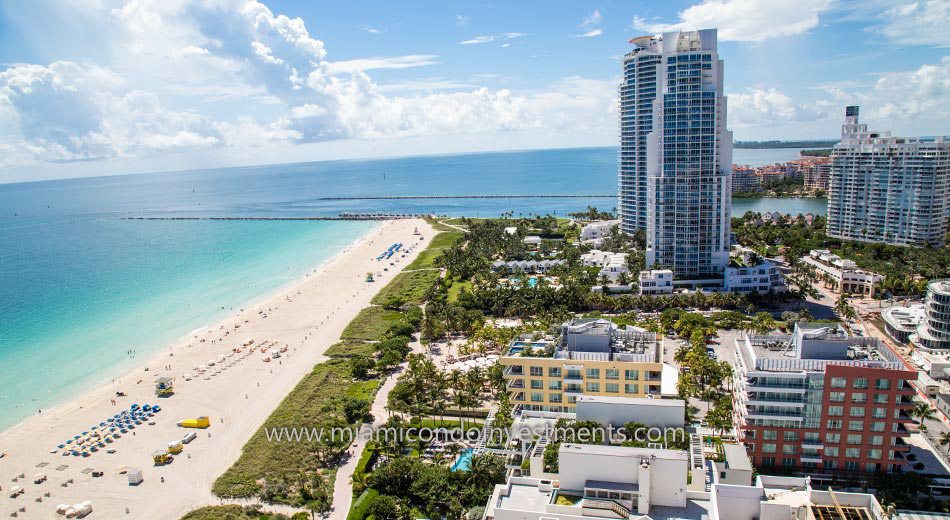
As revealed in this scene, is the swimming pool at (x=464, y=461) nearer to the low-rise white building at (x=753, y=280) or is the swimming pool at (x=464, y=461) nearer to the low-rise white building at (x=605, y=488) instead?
the low-rise white building at (x=605, y=488)

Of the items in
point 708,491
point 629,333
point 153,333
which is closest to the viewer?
point 708,491

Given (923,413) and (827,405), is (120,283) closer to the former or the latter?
(827,405)

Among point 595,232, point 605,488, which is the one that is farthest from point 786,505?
point 595,232

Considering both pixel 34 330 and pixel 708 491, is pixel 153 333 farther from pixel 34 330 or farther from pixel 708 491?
pixel 708 491

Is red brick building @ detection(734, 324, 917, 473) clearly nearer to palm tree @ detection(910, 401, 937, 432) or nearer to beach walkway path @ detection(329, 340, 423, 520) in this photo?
palm tree @ detection(910, 401, 937, 432)

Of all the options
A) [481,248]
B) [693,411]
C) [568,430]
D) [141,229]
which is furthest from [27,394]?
[141,229]

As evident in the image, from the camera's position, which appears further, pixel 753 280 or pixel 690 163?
pixel 690 163
